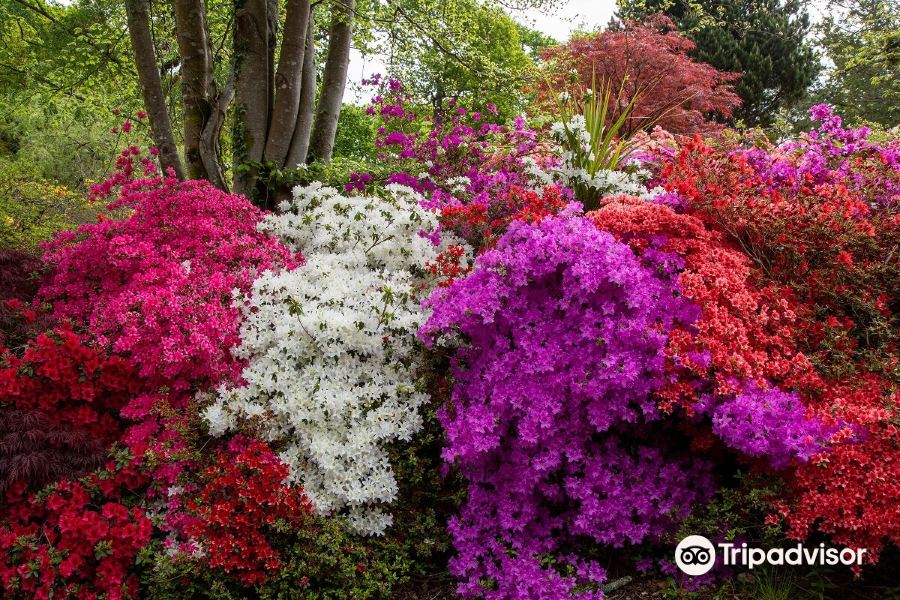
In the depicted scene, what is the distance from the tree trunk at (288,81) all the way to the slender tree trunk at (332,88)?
0.56 metres

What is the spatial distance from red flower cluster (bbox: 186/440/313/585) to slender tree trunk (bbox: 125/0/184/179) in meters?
4.23

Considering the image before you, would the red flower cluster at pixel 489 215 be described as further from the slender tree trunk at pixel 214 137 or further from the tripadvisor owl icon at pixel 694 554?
the slender tree trunk at pixel 214 137

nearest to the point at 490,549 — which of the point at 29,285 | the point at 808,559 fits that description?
the point at 808,559

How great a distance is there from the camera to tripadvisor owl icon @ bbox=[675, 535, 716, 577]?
2828mm

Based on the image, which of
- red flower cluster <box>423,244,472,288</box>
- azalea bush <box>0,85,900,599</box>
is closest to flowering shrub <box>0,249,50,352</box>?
azalea bush <box>0,85,900,599</box>

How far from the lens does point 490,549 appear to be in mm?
3033

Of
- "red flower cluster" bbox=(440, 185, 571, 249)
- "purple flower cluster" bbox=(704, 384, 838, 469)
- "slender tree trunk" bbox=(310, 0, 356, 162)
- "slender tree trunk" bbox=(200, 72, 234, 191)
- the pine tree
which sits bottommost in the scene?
"purple flower cluster" bbox=(704, 384, 838, 469)

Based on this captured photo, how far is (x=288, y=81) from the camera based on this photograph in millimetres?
5391

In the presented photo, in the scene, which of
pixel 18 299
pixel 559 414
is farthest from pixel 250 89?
pixel 559 414

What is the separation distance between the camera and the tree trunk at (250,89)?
5367 millimetres

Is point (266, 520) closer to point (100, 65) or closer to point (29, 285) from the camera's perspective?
point (29, 285)

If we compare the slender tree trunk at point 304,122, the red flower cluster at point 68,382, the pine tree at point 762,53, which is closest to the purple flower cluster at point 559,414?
the red flower cluster at point 68,382

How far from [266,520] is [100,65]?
791cm

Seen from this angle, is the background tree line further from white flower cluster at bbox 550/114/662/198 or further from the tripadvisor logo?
the tripadvisor logo
